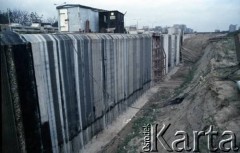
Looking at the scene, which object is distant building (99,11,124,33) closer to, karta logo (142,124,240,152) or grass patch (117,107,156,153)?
grass patch (117,107,156,153)

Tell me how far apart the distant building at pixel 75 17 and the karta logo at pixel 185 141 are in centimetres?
1236

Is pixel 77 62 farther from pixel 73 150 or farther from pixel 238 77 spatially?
pixel 238 77

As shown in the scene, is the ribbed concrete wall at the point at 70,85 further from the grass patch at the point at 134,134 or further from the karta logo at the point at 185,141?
the karta logo at the point at 185,141

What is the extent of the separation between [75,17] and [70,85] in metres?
12.4

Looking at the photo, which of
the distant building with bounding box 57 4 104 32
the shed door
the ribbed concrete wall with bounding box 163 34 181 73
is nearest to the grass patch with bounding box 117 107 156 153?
the distant building with bounding box 57 4 104 32

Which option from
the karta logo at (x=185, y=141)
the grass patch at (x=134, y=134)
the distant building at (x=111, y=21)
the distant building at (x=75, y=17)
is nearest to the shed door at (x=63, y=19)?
the distant building at (x=75, y=17)

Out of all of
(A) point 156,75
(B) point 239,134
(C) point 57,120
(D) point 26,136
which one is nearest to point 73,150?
(C) point 57,120

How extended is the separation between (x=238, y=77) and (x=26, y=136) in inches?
292

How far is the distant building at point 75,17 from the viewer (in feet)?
61.3

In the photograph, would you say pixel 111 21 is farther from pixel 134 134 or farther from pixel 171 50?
pixel 134 134

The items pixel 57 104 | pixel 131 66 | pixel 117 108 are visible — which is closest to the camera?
pixel 57 104

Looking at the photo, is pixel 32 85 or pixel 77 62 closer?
pixel 32 85

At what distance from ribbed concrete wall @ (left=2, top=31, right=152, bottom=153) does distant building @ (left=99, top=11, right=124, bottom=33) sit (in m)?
7.77

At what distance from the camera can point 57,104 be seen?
7172 mm
